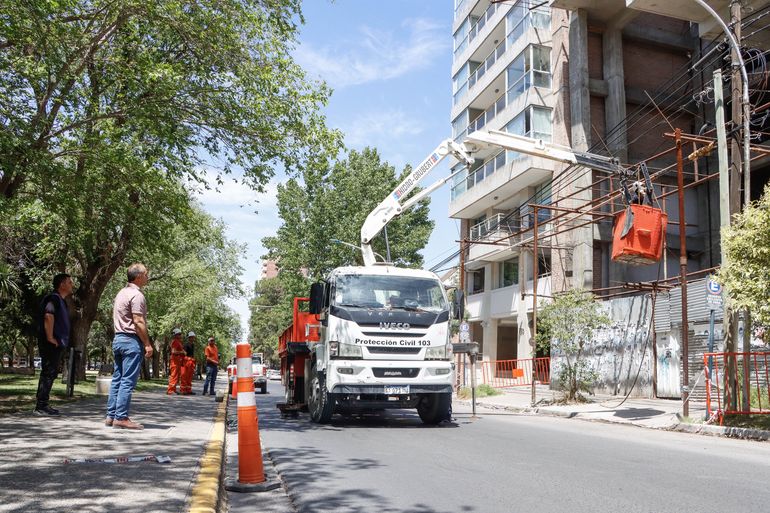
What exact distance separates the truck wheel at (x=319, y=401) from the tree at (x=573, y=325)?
8148 millimetres

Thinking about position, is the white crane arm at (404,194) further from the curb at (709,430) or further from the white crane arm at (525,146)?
the curb at (709,430)

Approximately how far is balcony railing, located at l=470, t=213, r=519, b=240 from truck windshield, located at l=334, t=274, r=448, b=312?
65.3ft

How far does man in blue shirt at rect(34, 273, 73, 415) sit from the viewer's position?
8953 mm

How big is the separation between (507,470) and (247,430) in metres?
2.63

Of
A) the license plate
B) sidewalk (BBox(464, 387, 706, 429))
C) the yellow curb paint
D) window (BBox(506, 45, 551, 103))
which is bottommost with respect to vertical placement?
sidewalk (BBox(464, 387, 706, 429))

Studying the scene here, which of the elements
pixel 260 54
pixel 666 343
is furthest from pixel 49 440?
pixel 666 343

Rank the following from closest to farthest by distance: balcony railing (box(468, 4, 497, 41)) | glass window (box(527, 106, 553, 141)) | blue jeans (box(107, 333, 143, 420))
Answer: blue jeans (box(107, 333, 143, 420)) → glass window (box(527, 106, 553, 141)) → balcony railing (box(468, 4, 497, 41))

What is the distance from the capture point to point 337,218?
124 feet

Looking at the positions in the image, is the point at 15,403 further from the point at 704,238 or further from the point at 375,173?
the point at 375,173

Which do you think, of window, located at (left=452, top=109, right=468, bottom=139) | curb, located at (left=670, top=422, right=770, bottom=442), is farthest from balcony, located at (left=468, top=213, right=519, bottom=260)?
curb, located at (left=670, top=422, right=770, bottom=442)

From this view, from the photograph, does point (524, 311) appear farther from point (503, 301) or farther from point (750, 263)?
point (750, 263)

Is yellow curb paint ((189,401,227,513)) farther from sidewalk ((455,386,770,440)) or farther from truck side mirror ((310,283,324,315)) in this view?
sidewalk ((455,386,770,440))

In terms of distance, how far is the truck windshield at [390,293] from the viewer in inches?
424

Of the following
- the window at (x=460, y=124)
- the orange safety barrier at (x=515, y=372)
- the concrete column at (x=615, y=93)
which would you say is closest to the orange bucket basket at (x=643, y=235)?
the orange safety barrier at (x=515, y=372)
